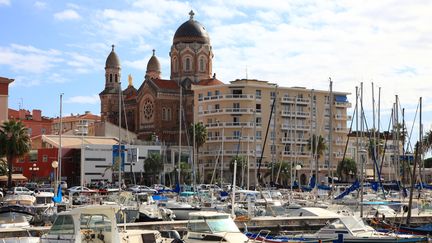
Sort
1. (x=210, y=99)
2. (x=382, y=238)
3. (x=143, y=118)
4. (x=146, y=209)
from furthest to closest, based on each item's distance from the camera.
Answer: (x=143, y=118) < (x=210, y=99) < (x=146, y=209) < (x=382, y=238)

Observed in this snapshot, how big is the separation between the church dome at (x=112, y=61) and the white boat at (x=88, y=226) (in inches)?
4580

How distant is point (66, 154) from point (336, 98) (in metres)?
46.4

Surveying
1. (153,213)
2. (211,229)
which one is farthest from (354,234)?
(153,213)

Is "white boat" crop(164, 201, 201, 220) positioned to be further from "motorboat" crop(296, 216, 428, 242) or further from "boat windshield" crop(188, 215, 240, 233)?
"boat windshield" crop(188, 215, 240, 233)

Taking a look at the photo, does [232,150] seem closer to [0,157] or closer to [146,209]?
[0,157]

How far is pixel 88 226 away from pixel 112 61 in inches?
4624

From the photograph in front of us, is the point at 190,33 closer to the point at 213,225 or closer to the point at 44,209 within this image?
the point at 44,209

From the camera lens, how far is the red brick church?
121m

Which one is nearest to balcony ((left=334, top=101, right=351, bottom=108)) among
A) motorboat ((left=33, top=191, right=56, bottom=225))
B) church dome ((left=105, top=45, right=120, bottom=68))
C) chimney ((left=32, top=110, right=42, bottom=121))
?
church dome ((left=105, top=45, right=120, bottom=68))

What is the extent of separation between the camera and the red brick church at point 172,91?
12062cm

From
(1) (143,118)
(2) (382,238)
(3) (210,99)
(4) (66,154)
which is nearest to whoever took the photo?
(2) (382,238)

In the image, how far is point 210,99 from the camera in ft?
370

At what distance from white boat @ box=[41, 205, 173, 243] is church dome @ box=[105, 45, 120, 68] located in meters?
116

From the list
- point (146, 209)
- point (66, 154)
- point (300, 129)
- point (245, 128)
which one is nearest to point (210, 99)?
point (245, 128)
